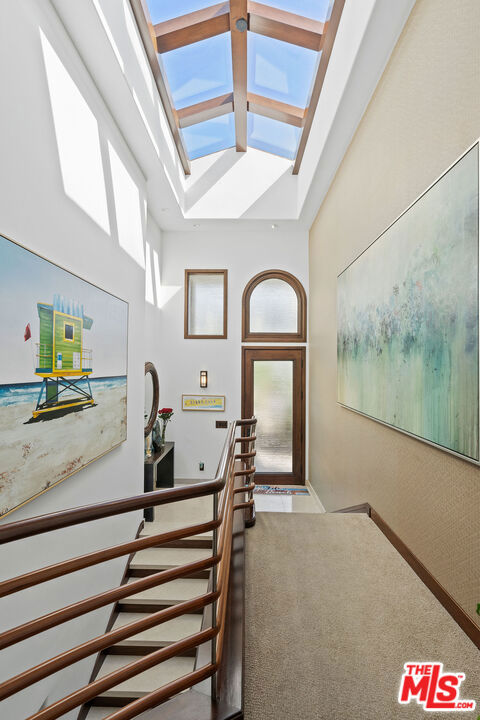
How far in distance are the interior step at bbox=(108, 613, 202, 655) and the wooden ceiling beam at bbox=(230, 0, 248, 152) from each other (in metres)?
4.81

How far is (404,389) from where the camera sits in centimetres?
221

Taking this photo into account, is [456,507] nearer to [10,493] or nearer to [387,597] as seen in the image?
[387,597]

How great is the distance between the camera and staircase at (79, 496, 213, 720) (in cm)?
287

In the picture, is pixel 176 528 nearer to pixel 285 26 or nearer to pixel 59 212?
pixel 59 212

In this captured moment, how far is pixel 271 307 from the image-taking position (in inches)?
242

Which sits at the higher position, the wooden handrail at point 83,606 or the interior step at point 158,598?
the wooden handrail at point 83,606

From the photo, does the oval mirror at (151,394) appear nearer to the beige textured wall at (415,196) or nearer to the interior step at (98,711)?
the beige textured wall at (415,196)

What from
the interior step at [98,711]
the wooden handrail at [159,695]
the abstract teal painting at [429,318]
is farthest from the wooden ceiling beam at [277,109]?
the interior step at [98,711]

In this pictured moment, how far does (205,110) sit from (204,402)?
3847 millimetres

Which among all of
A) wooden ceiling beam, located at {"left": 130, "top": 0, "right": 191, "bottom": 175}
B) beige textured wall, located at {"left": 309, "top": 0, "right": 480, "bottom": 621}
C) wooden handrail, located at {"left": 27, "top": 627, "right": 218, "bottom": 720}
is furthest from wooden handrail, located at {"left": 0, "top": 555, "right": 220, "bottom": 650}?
wooden ceiling beam, located at {"left": 130, "top": 0, "right": 191, "bottom": 175}

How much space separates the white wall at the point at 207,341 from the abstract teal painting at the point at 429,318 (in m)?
3.26

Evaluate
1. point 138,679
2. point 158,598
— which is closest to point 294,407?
point 158,598

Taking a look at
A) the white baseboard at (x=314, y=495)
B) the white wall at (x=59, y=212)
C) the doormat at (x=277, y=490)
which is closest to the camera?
the white wall at (x=59, y=212)

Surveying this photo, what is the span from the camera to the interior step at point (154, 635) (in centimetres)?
309
